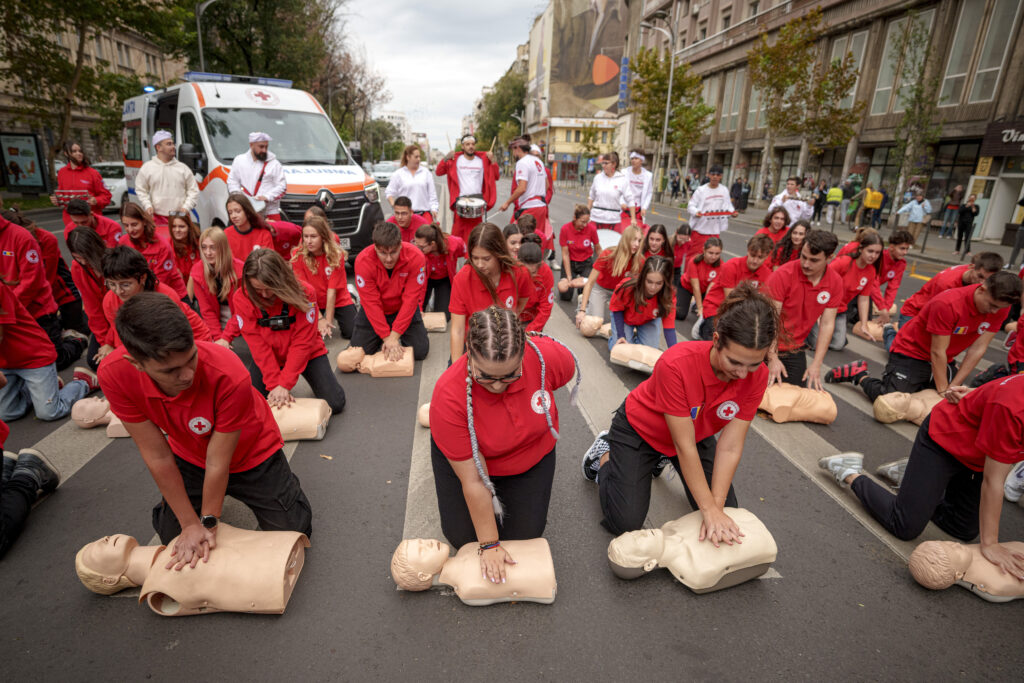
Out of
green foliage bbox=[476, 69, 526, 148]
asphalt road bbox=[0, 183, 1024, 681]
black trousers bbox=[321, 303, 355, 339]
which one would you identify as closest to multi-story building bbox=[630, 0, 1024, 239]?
asphalt road bbox=[0, 183, 1024, 681]

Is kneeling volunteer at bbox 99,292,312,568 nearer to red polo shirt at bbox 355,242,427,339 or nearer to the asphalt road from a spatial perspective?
the asphalt road

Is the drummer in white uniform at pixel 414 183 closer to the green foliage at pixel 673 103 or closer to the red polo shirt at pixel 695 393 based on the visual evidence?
the red polo shirt at pixel 695 393

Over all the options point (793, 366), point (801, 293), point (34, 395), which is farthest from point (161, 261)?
point (793, 366)

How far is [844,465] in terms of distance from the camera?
3420mm

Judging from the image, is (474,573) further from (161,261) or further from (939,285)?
(939,285)

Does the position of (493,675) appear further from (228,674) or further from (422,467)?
(422,467)

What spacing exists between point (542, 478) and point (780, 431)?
2527 millimetres

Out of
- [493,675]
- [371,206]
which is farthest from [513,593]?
[371,206]

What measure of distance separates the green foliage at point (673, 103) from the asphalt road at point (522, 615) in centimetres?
2783

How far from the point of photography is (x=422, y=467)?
3.55 m

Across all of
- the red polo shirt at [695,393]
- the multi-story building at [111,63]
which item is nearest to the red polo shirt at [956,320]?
the red polo shirt at [695,393]

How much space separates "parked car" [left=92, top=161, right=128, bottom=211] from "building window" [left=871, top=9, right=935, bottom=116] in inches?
1061

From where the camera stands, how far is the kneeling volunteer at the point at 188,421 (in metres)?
1.96

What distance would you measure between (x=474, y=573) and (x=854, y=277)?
5.87 meters
